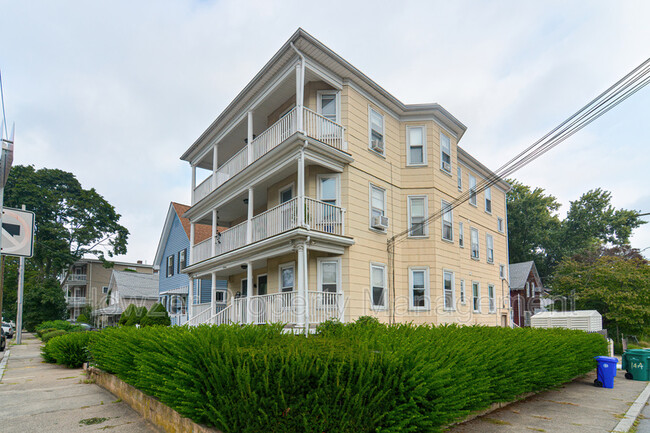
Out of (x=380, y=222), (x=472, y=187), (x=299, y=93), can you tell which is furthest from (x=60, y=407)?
(x=472, y=187)

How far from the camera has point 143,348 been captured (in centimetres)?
717

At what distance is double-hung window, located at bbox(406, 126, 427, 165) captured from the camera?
55.7 ft

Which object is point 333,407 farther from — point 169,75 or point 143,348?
point 169,75

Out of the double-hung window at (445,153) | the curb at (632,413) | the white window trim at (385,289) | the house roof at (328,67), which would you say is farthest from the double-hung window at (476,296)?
the curb at (632,413)

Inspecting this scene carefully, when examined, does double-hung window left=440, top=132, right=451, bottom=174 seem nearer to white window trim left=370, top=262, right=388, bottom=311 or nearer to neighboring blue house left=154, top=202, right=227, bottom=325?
white window trim left=370, top=262, right=388, bottom=311

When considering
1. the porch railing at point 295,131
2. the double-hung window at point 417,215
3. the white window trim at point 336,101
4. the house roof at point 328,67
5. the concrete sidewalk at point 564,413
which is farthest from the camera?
the double-hung window at point 417,215

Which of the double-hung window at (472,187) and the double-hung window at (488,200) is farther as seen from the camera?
the double-hung window at (488,200)

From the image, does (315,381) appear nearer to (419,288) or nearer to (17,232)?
(419,288)

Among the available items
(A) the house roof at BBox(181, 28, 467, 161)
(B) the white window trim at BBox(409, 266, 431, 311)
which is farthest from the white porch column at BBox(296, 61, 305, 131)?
(B) the white window trim at BBox(409, 266, 431, 311)

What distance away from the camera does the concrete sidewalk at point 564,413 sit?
21.7 feet

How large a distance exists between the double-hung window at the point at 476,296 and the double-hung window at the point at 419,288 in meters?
5.44

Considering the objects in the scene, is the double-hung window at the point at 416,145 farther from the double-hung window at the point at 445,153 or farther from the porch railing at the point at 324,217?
the porch railing at the point at 324,217

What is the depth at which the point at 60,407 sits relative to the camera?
8.33 metres

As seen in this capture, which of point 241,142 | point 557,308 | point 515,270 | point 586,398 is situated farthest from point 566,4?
Result: point 515,270
